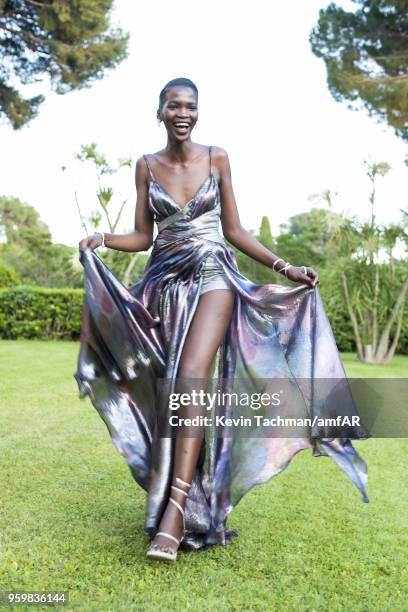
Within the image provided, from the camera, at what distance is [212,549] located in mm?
2963

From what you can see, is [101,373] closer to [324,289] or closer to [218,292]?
[218,292]

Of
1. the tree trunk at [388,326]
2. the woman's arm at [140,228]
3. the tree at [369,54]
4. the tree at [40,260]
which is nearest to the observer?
the woman's arm at [140,228]

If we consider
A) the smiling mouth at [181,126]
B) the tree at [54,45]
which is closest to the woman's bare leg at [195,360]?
the smiling mouth at [181,126]

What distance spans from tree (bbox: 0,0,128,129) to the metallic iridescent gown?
1236cm

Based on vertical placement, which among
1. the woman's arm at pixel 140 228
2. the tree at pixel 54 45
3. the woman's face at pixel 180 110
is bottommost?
the woman's arm at pixel 140 228

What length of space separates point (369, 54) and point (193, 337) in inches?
578

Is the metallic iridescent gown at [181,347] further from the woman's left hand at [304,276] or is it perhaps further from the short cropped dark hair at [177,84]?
the short cropped dark hair at [177,84]

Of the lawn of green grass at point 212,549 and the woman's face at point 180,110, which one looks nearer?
the lawn of green grass at point 212,549

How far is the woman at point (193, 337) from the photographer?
2.91 metres

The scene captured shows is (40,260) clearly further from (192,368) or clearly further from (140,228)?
(192,368)

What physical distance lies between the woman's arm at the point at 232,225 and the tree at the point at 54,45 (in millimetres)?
12121

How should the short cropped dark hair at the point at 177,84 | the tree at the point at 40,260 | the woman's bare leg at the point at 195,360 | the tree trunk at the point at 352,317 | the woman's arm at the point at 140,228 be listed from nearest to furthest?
1. the woman's bare leg at the point at 195,360
2. the short cropped dark hair at the point at 177,84
3. the woman's arm at the point at 140,228
4. the tree trunk at the point at 352,317
5. the tree at the point at 40,260

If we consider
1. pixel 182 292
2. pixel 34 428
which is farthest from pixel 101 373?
pixel 34 428

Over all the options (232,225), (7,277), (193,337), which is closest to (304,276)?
(232,225)
